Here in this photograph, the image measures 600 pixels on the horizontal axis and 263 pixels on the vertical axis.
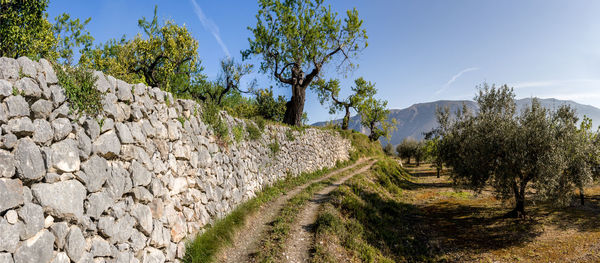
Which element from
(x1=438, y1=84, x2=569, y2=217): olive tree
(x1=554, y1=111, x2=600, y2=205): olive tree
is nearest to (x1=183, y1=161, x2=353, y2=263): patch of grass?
(x1=438, y1=84, x2=569, y2=217): olive tree

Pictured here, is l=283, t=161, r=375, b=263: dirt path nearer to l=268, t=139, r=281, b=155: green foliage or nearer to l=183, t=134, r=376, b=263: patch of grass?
l=183, t=134, r=376, b=263: patch of grass

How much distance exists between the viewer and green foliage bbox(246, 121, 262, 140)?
50.6 ft

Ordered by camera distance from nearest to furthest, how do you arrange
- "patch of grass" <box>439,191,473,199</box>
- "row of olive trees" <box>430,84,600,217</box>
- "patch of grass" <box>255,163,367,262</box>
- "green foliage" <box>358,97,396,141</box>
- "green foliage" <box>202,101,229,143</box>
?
"patch of grass" <box>255,163,367,262</box>, "green foliage" <box>202,101,229,143</box>, "row of olive trees" <box>430,84,600,217</box>, "patch of grass" <box>439,191,473,199</box>, "green foliage" <box>358,97,396,141</box>

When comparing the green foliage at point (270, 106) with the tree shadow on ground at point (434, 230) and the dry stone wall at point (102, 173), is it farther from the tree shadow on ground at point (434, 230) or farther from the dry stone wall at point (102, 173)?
the dry stone wall at point (102, 173)

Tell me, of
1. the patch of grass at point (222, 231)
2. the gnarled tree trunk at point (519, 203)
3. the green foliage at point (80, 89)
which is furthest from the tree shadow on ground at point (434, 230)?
the green foliage at point (80, 89)

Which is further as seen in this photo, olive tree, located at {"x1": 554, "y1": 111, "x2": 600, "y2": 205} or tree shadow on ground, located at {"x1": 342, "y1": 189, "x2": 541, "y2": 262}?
olive tree, located at {"x1": 554, "y1": 111, "x2": 600, "y2": 205}

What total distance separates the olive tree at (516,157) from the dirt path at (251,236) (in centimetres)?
1189

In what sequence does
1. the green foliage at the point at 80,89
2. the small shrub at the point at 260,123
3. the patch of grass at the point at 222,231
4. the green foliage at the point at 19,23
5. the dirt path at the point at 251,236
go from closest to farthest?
the green foliage at the point at 80,89 → the patch of grass at the point at 222,231 → the dirt path at the point at 251,236 → the green foliage at the point at 19,23 → the small shrub at the point at 260,123

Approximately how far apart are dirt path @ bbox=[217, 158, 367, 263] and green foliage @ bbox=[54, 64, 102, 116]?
5405mm

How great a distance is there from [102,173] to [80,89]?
189 centimetres

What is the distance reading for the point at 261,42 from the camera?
27.1 meters

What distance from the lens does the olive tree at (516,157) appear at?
1420 cm

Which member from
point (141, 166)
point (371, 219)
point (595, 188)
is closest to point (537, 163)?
A: point (371, 219)

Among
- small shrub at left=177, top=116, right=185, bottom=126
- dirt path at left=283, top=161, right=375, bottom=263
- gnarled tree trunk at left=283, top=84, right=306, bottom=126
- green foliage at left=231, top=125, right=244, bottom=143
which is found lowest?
dirt path at left=283, top=161, right=375, bottom=263
